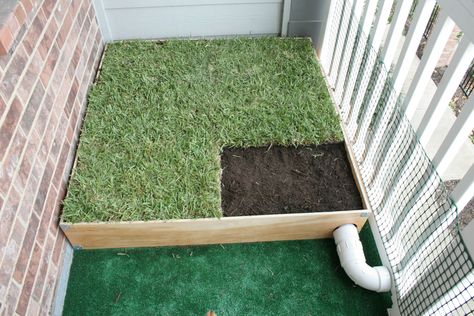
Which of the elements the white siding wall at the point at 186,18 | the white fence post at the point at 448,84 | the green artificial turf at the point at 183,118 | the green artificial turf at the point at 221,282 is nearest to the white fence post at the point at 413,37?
the white fence post at the point at 448,84

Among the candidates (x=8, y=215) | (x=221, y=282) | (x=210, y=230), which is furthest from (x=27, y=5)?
(x=221, y=282)

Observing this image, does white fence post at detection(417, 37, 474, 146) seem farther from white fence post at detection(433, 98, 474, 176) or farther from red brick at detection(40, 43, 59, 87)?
red brick at detection(40, 43, 59, 87)

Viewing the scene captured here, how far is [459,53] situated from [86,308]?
182 cm

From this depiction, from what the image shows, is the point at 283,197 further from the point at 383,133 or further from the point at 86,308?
the point at 86,308

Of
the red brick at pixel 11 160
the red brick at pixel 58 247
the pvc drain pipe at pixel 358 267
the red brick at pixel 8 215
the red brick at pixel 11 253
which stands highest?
the red brick at pixel 11 160

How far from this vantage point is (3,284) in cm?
133

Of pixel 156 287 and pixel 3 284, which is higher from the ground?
pixel 3 284

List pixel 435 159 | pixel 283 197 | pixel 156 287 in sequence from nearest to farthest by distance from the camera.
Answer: pixel 435 159 → pixel 156 287 → pixel 283 197

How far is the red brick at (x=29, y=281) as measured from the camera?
1.45m

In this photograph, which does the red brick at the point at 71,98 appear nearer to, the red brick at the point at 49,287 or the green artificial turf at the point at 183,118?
the green artificial turf at the point at 183,118

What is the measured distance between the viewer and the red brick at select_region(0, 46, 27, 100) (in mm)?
1401

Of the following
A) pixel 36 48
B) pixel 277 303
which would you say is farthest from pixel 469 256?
pixel 36 48

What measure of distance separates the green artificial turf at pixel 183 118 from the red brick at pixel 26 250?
0.23m

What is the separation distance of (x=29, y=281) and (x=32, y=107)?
711 millimetres
